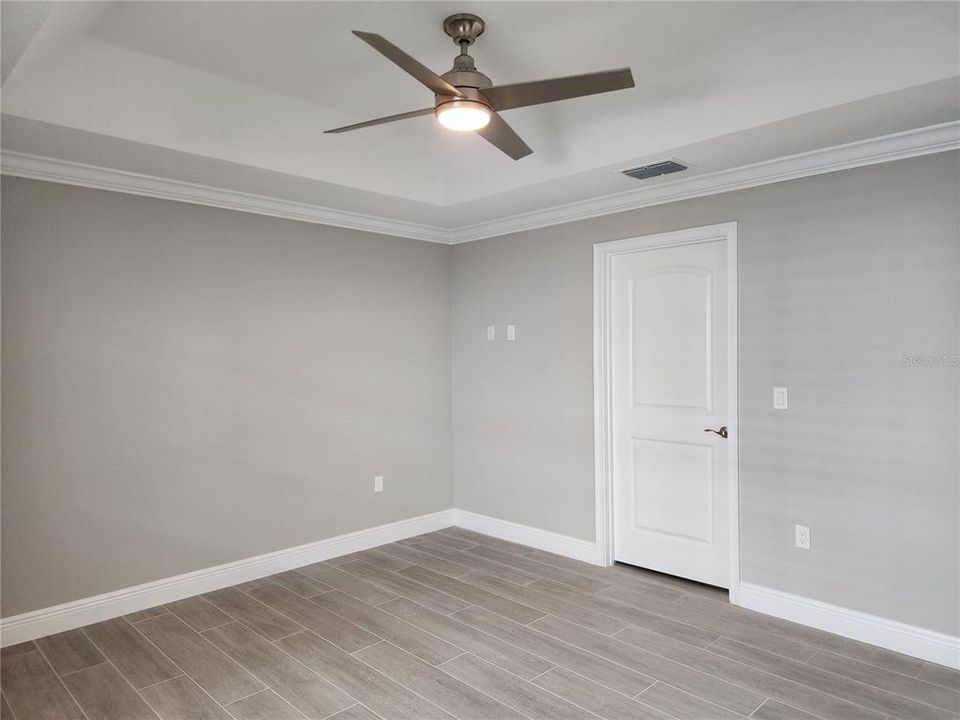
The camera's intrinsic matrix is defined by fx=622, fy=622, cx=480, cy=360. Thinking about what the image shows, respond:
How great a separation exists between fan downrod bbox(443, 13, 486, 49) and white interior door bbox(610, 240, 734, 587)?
1.91 m

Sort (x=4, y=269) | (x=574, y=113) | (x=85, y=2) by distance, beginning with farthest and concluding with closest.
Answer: (x=574, y=113) → (x=4, y=269) → (x=85, y=2)

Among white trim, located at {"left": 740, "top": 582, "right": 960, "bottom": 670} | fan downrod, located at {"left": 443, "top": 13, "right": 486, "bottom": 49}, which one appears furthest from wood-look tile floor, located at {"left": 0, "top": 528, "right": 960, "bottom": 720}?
fan downrod, located at {"left": 443, "top": 13, "right": 486, "bottom": 49}

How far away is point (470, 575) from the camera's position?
4.02 metres

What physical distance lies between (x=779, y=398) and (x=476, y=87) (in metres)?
2.28

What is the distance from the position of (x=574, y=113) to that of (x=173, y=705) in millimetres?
3385

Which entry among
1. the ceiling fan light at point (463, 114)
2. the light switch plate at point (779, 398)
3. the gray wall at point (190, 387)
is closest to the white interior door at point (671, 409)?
the light switch plate at point (779, 398)

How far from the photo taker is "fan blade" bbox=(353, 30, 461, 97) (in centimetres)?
182

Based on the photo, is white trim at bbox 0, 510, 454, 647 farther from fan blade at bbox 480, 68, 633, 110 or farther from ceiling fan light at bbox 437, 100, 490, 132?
fan blade at bbox 480, 68, 633, 110

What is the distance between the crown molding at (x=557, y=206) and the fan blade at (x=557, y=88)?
161 centimetres

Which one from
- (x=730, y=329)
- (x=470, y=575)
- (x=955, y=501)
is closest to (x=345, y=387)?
(x=470, y=575)

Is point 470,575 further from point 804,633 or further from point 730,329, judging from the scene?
point 730,329

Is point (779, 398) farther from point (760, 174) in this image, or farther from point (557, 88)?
point (557, 88)

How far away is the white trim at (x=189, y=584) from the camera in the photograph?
3.13 metres

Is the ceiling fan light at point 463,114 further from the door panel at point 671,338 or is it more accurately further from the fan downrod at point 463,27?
the door panel at point 671,338
